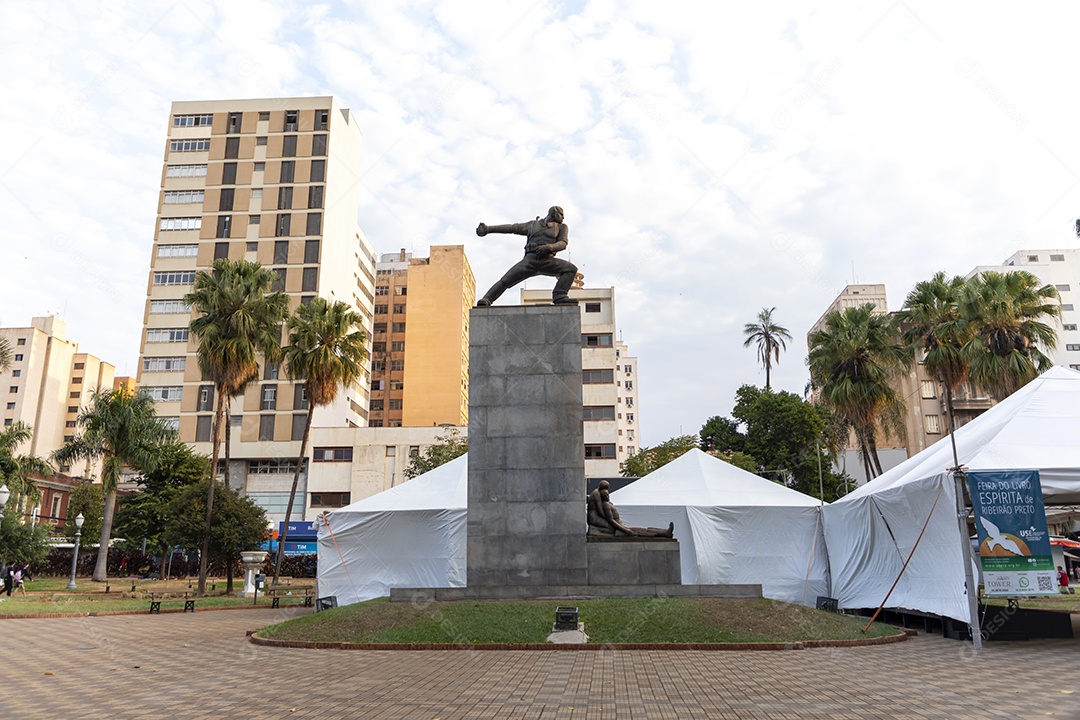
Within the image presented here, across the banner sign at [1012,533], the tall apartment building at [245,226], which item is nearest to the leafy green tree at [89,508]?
the tall apartment building at [245,226]

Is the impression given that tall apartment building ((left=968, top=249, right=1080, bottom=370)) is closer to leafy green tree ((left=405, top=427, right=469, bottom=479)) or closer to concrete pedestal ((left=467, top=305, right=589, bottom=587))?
leafy green tree ((left=405, top=427, right=469, bottom=479))

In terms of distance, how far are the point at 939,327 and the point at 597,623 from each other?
21.4 m

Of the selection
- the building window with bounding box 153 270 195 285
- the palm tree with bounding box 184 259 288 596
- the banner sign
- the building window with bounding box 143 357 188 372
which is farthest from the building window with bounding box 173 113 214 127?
the banner sign

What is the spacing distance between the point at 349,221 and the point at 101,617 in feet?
180

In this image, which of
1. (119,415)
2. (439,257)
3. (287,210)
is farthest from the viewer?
(439,257)

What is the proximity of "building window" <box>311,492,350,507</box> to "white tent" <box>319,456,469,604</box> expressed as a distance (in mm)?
39407

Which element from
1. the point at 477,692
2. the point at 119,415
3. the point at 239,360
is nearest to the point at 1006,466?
the point at 477,692

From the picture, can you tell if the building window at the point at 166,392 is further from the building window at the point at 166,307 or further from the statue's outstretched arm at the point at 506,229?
the statue's outstretched arm at the point at 506,229

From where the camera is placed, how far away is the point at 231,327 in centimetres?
3244

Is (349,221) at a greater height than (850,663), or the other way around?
(349,221)

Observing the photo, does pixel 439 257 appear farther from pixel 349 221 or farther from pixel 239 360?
pixel 239 360

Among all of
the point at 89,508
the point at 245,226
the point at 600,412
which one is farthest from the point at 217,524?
the point at 89,508

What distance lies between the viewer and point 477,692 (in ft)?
29.3

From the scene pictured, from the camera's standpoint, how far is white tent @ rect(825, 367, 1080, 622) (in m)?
13.7
